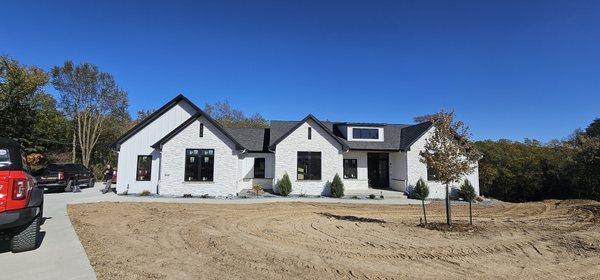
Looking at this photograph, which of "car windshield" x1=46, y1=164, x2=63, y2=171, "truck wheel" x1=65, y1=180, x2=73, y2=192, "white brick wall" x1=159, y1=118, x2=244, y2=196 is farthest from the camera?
"truck wheel" x1=65, y1=180, x2=73, y2=192

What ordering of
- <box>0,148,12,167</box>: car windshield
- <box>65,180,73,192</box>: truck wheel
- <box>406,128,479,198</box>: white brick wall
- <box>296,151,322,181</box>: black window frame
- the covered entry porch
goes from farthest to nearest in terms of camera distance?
the covered entry porch < <box>406,128,479,198</box>: white brick wall < <box>296,151,322,181</box>: black window frame < <box>65,180,73,192</box>: truck wheel < <box>0,148,12,167</box>: car windshield

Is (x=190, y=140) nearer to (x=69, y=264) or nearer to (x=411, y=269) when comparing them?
(x=69, y=264)

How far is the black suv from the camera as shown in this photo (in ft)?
71.7

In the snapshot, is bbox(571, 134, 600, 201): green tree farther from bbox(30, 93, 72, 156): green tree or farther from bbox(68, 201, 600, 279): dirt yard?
bbox(30, 93, 72, 156): green tree

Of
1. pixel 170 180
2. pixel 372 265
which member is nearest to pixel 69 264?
pixel 372 265

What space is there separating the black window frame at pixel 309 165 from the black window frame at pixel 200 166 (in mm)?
5578

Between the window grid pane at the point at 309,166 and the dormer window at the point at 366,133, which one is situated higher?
the dormer window at the point at 366,133

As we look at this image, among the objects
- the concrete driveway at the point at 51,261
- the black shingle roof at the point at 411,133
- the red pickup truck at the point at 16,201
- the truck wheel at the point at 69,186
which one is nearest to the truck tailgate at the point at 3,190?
the red pickup truck at the point at 16,201

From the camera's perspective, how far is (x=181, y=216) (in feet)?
42.9

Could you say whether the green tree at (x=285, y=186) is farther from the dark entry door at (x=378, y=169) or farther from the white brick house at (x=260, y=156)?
the dark entry door at (x=378, y=169)

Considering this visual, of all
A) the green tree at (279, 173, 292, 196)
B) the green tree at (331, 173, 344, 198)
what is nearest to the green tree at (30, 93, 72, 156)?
the green tree at (279, 173, 292, 196)

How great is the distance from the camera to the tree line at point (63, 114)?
95.6 feet

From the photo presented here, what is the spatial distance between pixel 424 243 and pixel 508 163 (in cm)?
2317

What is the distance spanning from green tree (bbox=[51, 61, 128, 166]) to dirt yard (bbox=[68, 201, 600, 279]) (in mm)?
29863
